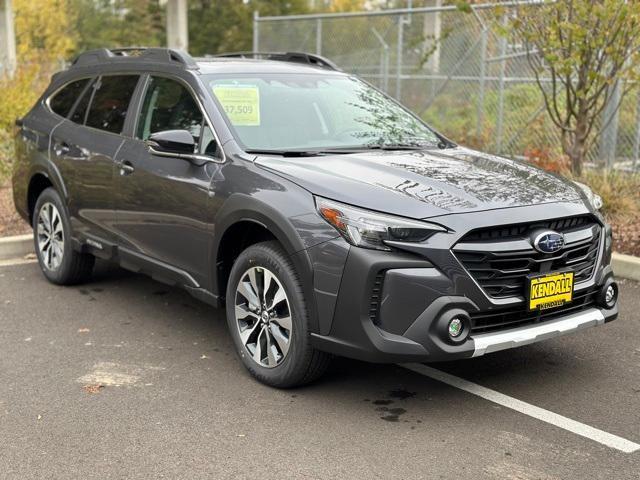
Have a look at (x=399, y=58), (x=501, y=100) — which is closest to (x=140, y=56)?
(x=501, y=100)

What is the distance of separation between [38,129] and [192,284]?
2563 mm

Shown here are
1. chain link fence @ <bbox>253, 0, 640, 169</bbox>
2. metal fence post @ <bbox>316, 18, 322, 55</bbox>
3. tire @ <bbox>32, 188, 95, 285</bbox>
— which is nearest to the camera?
tire @ <bbox>32, 188, 95, 285</bbox>

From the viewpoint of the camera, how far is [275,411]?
4.18m

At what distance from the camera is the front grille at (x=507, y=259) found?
3926 millimetres

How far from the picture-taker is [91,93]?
6.28 meters

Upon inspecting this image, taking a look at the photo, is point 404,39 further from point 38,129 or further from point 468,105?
point 38,129

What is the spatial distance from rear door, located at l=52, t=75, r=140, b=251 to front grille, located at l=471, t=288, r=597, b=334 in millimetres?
2828

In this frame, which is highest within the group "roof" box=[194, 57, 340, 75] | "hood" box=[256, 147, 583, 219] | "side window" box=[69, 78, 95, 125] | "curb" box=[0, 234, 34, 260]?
"roof" box=[194, 57, 340, 75]

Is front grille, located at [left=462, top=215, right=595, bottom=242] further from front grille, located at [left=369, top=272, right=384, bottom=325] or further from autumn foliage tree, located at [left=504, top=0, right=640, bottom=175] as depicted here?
autumn foliage tree, located at [left=504, top=0, right=640, bottom=175]

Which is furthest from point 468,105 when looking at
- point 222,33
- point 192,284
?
point 222,33

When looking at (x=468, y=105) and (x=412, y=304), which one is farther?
(x=468, y=105)

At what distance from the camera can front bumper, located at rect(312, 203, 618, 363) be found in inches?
151

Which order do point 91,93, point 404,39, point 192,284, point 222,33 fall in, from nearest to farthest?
1. point 192,284
2. point 91,93
3. point 404,39
4. point 222,33

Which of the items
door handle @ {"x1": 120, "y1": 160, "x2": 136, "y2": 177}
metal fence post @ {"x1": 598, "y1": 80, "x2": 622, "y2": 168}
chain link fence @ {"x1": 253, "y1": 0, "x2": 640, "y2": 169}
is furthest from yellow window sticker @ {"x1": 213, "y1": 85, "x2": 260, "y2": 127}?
metal fence post @ {"x1": 598, "y1": 80, "x2": 622, "y2": 168}
